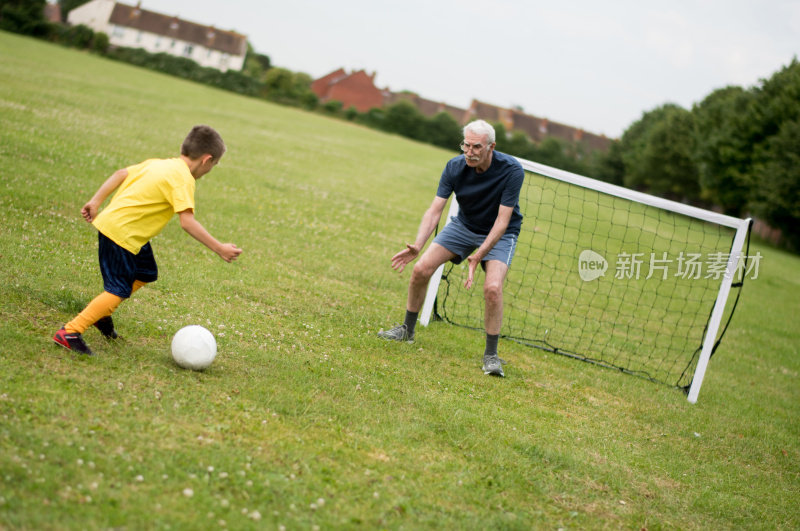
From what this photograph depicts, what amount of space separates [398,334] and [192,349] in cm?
302

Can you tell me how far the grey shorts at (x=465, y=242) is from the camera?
7.54 metres

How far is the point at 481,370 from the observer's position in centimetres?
753

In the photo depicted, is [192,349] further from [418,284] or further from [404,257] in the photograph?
[418,284]

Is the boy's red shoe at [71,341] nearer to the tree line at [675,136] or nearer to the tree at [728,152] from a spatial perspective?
the tree line at [675,136]

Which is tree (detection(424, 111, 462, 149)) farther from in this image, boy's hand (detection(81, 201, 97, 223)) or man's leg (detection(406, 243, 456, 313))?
boy's hand (detection(81, 201, 97, 223))

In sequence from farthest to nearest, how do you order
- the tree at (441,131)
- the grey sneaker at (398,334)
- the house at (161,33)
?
the house at (161,33) → the tree at (441,131) → the grey sneaker at (398,334)

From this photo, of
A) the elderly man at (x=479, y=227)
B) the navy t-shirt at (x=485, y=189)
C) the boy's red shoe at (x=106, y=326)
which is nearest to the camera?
the boy's red shoe at (x=106, y=326)

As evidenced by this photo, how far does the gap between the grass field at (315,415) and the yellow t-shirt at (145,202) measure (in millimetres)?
1050

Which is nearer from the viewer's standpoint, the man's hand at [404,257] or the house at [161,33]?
the man's hand at [404,257]

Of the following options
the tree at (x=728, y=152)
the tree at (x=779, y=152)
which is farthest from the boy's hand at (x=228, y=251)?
the tree at (x=728, y=152)

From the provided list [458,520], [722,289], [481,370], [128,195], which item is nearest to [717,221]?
[722,289]

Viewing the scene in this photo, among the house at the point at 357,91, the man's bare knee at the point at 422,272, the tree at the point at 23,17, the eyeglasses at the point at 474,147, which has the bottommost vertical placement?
the man's bare knee at the point at 422,272

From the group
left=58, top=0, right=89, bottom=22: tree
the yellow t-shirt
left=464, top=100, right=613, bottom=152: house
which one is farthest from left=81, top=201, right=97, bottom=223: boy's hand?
left=58, top=0, right=89, bottom=22: tree

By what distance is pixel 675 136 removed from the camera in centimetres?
6044
